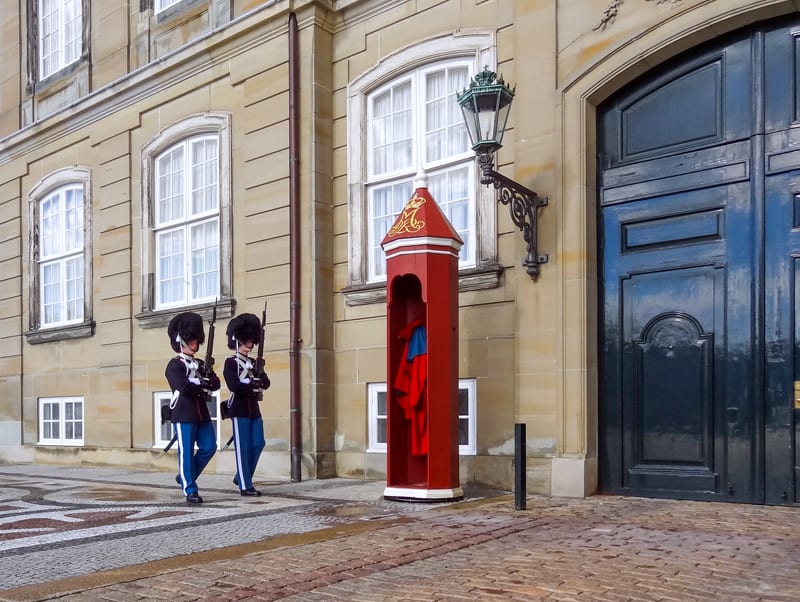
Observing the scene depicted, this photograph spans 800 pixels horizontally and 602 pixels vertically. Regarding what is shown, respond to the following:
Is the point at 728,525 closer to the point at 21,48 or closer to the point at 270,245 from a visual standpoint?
the point at 270,245

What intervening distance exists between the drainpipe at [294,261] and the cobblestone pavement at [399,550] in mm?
1941

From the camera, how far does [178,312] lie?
1220 centimetres

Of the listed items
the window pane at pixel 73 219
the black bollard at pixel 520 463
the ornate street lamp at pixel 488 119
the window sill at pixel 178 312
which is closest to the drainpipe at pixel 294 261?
the window sill at pixel 178 312

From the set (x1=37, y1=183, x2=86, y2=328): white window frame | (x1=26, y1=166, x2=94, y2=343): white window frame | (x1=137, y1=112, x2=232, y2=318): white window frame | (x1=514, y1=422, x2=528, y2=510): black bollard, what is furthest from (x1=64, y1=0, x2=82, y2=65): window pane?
(x1=514, y1=422, x2=528, y2=510): black bollard

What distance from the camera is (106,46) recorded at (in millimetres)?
13922

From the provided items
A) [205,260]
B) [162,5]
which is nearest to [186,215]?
[205,260]

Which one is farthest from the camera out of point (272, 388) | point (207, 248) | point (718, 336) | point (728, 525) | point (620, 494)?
point (207, 248)

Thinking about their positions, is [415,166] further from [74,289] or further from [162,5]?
[74,289]

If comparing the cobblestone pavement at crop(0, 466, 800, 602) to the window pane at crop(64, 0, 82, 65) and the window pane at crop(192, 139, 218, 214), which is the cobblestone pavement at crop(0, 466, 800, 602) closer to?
the window pane at crop(192, 139, 218, 214)

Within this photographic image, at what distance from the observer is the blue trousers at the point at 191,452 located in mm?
8070

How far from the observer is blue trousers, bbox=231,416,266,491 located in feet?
28.0

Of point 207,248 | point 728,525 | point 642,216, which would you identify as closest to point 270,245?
point 207,248

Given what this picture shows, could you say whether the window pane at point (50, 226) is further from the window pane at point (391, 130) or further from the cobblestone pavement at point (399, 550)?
the cobblestone pavement at point (399, 550)

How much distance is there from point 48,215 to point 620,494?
38.2 ft
